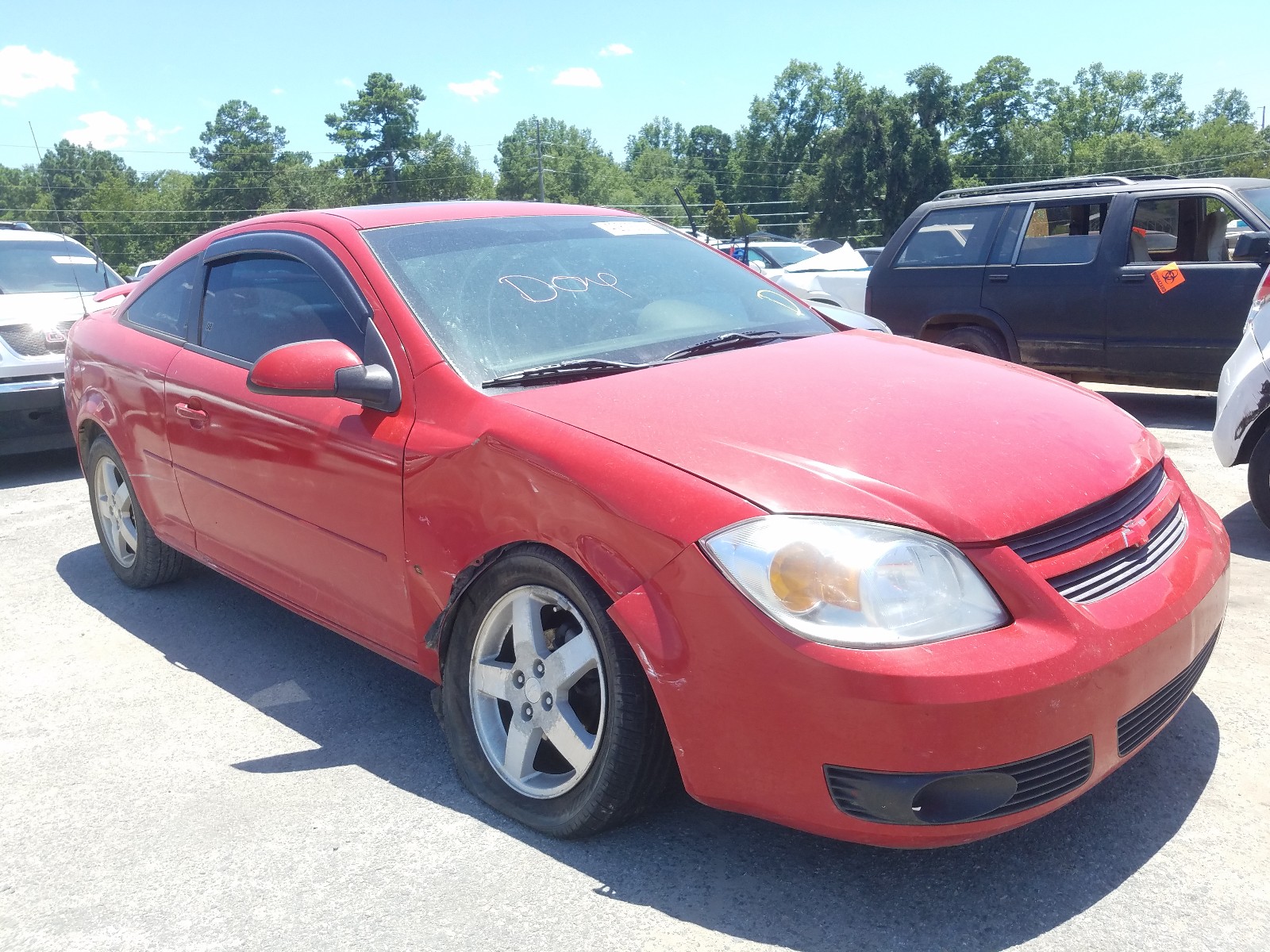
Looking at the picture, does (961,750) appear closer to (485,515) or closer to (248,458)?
(485,515)

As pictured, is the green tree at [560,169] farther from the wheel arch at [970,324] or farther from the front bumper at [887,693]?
the front bumper at [887,693]

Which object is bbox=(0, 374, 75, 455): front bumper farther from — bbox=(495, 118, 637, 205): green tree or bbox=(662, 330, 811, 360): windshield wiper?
bbox=(495, 118, 637, 205): green tree

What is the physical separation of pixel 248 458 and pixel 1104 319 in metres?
6.34

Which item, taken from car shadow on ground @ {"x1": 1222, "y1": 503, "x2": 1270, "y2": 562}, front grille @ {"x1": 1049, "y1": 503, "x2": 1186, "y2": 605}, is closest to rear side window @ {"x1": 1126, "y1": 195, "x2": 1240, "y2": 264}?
car shadow on ground @ {"x1": 1222, "y1": 503, "x2": 1270, "y2": 562}

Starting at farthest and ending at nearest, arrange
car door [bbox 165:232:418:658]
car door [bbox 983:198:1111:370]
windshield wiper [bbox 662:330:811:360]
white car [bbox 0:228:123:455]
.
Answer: car door [bbox 983:198:1111:370] < white car [bbox 0:228:123:455] < windshield wiper [bbox 662:330:811:360] < car door [bbox 165:232:418:658]

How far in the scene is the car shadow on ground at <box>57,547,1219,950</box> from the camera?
2229 millimetres

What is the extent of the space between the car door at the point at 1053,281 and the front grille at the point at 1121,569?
5595 millimetres

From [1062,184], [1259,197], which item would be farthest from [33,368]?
[1259,197]

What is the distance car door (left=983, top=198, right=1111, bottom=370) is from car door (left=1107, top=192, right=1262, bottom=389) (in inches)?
6.2

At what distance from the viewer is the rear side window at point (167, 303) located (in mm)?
4152

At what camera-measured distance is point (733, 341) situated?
3.25m

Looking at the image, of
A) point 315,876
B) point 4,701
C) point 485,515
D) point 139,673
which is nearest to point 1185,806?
point 485,515

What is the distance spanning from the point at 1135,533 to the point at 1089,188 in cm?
656

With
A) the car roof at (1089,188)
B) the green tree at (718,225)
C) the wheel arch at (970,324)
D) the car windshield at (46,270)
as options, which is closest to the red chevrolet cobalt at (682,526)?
the wheel arch at (970,324)
